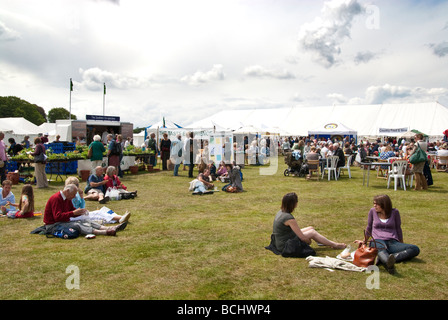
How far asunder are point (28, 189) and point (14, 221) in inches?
27.2

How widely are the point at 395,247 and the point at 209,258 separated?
2.56 metres

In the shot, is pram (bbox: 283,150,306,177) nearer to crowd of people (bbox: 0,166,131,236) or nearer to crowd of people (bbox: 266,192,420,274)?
crowd of people (bbox: 0,166,131,236)

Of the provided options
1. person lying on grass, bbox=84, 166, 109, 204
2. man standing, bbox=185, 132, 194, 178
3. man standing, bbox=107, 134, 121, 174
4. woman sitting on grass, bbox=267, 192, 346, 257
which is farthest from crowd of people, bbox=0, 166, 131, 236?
man standing, bbox=185, 132, 194, 178

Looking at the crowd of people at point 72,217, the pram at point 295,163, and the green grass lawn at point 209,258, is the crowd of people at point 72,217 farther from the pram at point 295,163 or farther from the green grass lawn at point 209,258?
the pram at point 295,163

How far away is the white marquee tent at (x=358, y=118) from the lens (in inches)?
1294

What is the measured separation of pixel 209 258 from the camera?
4828 mm

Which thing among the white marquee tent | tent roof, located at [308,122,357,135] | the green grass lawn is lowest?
the green grass lawn

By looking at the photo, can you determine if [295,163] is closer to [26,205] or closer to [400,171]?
[400,171]

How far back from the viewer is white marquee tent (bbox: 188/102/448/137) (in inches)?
1294

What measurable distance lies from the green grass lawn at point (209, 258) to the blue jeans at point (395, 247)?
0.55 ft

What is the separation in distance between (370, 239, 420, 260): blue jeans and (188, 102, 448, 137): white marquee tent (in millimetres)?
24556

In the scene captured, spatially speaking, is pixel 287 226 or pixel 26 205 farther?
pixel 26 205

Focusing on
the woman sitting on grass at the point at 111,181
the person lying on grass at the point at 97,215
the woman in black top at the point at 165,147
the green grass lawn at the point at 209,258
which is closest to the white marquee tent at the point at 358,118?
the woman in black top at the point at 165,147

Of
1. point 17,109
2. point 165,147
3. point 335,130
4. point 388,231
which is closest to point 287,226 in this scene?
point 388,231
